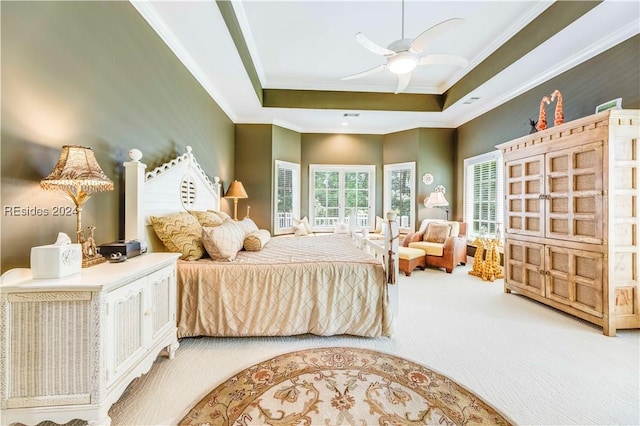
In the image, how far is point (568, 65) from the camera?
3.25 metres

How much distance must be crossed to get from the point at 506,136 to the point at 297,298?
434cm

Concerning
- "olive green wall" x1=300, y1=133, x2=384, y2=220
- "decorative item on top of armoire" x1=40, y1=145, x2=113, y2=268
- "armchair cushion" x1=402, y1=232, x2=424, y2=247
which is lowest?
"armchair cushion" x1=402, y1=232, x2=424, y2=247

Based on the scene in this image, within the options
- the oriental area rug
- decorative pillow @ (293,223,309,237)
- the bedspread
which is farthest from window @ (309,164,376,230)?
the oriental area rug

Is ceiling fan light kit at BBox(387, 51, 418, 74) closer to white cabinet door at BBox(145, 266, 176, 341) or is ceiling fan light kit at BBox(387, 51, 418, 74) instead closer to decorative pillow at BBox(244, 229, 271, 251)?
decorative pillow at BBox(244, 229, 271, 251)

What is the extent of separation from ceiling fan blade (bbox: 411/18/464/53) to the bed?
1.68 metres

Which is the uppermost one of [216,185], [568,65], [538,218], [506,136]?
[568,65]

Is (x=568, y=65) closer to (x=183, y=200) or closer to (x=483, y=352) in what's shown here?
(x=483, y=352)

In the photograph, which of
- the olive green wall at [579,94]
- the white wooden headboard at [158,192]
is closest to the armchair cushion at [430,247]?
the olive green wall at [579,94]

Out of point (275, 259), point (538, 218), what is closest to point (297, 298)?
point (275, 259)

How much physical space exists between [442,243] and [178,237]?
4289 millimetres

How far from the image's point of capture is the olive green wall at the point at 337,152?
6.20 metres

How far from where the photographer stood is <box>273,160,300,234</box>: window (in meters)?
5.67

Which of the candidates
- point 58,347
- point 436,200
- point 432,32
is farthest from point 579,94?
point 58,347

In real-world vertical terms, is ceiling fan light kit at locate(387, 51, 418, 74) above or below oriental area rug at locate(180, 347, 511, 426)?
above
